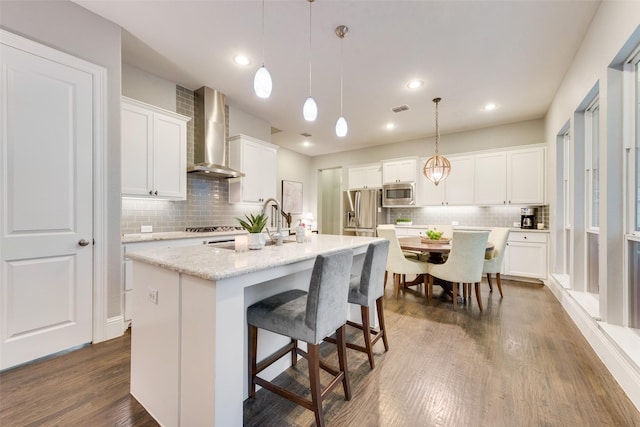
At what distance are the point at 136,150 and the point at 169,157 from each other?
0.37 metres

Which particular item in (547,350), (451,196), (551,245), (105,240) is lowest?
(547,350)

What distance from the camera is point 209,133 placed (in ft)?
12.2

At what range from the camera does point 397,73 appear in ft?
10.5

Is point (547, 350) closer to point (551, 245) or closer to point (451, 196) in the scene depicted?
point (551, 245)

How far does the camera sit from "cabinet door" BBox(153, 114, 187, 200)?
125 inches

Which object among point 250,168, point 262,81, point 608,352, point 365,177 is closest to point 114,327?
point 262,81

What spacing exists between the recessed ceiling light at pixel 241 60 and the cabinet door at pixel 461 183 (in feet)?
13.8

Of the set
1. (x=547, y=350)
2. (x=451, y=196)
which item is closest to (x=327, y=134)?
(x=451, y=196)

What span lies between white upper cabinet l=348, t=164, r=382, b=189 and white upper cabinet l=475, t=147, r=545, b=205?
2.03 meters

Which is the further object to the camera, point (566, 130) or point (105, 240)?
point (566, 130)

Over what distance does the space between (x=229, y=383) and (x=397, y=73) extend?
3499 mm

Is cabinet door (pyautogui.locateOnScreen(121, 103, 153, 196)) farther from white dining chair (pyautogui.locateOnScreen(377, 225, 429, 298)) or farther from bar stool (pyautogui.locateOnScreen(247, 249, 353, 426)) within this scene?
white dining chair (pyautogui.locateOnScreen(377, 225, 429, 298))

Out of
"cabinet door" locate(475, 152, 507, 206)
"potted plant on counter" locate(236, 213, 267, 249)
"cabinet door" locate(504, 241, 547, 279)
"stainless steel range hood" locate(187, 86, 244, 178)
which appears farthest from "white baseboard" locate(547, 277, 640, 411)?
"stainless steel range hood" locate(187, 86, 244, 178)

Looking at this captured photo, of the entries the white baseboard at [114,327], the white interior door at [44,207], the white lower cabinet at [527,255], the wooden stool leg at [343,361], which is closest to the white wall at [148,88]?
the white interior door at [44,207]
